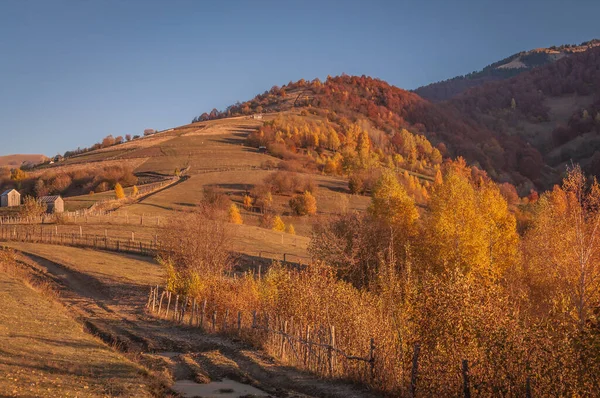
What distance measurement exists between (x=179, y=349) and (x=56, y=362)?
314 inches

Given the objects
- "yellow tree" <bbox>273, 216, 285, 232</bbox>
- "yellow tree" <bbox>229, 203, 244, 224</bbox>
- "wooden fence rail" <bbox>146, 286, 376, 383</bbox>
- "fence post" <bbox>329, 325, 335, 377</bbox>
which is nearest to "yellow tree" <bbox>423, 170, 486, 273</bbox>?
"wooden fence rail" <bbox>146, 286, 376, 383</bbox>

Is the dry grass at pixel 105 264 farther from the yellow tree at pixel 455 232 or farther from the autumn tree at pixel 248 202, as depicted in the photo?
the autumn tree at pixel 248 202

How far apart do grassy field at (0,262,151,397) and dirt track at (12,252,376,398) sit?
1822 mm

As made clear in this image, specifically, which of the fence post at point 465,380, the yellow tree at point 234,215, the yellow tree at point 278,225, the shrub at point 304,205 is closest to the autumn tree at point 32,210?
the yellow tree at point 234,215

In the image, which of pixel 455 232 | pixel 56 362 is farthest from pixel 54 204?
pixel 56 362

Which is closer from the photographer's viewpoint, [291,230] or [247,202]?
[291,230]

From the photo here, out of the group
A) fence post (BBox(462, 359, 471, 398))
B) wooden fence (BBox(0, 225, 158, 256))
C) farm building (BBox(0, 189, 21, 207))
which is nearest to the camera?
fence post (BBox(462, 359, 471, 398))

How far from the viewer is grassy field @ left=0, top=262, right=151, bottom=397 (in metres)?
14.0

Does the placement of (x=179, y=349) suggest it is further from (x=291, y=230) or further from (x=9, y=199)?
(x=9, y=199)

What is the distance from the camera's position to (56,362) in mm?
17016

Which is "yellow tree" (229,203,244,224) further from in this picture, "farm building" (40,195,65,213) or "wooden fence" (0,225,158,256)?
"farm building" (40,195,65,213)

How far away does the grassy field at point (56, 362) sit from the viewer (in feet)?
45.8

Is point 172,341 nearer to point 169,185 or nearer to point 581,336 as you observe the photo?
point 581,336

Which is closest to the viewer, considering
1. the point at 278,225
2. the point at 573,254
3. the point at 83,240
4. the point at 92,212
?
the point at 573,254
